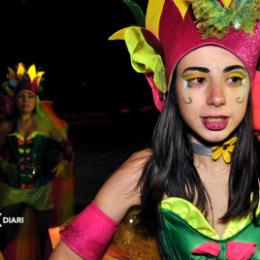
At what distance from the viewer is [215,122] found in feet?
5.94

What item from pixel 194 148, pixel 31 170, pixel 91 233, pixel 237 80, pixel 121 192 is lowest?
pixel 31 170

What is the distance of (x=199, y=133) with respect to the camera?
185 cm

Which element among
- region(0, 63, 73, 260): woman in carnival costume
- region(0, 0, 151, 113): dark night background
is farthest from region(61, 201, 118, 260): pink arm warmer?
region(0, 0, 151, 113): dark night background

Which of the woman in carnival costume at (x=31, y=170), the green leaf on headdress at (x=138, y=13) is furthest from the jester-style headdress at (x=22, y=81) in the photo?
the green leaf on headdress at (x=138, y=13)

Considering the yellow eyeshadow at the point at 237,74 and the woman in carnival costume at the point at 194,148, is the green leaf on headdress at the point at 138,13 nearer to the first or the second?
the woman in carnival costume at the point at 194,148

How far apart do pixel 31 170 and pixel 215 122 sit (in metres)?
3.50

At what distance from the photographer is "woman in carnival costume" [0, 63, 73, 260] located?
→ 202 inches

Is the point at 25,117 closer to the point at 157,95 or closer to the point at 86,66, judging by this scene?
the point at 157,95

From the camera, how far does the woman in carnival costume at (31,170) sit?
5.12 metres

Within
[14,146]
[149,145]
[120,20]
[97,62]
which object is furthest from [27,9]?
[149,145]

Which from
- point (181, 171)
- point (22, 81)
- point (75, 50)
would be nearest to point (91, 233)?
point (181, 171)

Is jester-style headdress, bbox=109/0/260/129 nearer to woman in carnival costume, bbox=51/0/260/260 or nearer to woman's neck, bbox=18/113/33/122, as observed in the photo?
Answer: woman in carnival costume, bbox=51/0/260/260

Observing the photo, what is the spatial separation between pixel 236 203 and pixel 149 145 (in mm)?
358

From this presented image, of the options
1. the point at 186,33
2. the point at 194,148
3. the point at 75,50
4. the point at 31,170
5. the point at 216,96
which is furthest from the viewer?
the point at 75,50
